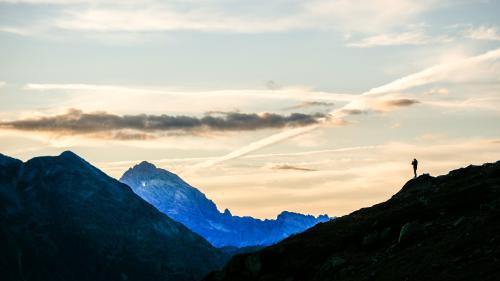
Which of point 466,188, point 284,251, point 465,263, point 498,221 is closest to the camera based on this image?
point 465,263

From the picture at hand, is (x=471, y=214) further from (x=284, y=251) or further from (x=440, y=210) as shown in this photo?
(x=284, y=251)

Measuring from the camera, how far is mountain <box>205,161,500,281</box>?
63156 millimetres

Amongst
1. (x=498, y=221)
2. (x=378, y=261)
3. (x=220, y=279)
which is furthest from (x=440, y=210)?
(x=220, y=279)

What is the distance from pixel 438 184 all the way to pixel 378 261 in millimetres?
39388

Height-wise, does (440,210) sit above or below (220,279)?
above

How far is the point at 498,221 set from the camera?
2630 inches

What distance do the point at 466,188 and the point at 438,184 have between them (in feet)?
65.7

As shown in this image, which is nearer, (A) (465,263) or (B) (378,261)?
(A) (465,263)

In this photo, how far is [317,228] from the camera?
110 metres

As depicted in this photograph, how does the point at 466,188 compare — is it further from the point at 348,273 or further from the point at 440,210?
the point at 348,273

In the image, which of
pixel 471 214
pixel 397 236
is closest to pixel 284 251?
pixel 397 236

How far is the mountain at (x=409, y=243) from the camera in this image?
6316cm

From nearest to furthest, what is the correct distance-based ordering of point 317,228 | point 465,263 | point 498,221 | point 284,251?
point 465,263
point 498,221
point 284,251
point 317,228

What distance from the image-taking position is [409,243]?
3046 inches
